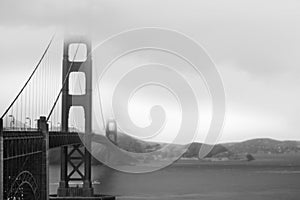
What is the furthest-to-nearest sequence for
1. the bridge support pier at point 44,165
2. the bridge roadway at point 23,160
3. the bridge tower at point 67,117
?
1. the bridge tower at point 67,117
2. the bridge support pier at point 44,165
3. the bridge roadway at point 23,160

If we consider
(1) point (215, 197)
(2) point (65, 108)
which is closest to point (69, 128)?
(2) point (65, 108)

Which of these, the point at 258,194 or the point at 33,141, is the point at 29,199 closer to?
the point at 33,141

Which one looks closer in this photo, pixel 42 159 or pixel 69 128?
pixel 42 159

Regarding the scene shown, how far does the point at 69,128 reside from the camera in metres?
42.4

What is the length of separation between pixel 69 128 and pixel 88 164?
9.21ft

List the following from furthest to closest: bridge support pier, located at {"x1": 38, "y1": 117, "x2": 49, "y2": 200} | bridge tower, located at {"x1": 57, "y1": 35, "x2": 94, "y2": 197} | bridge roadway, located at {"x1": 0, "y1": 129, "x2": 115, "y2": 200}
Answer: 1. bridge tower, located at {"x1": 57, "y1": 35, "x2": 94, "y2": 197}
2. bridge support pier, located at {"x1": 38, "y1": 117, "x2": 49, "y2": 200}
3. bridge roadway, located at {"x1": 0, "y1": 129, "x2": 115, "y2": 200}

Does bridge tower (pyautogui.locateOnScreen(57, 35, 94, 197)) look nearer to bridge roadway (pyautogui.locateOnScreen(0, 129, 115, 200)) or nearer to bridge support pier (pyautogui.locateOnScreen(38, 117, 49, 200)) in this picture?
bridge roadway (pyautogui.locateOnScreen(0, 129, 115, 200))

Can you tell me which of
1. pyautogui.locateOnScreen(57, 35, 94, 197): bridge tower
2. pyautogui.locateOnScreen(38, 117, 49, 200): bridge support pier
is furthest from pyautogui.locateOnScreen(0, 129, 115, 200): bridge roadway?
pyautogui.locateOnScreen(57, 35, 94, 197): bridge tower

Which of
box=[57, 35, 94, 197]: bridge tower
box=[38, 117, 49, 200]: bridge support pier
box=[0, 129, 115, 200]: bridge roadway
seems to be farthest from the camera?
box=[57, 35, 94, 197]: bridge tower

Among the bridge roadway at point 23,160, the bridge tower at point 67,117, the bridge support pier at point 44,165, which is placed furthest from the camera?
the bridge tower at point 67,117

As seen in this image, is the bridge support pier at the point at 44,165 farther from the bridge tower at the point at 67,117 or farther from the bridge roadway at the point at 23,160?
the bridge tower at the point at 67,117

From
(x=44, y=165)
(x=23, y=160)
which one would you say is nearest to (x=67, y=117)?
(x=44, y=165)

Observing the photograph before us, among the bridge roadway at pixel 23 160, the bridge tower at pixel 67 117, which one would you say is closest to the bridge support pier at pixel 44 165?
the bridge roadway at pixel 23 160

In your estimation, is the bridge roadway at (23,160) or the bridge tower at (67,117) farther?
the bridge tower at (67,117)
